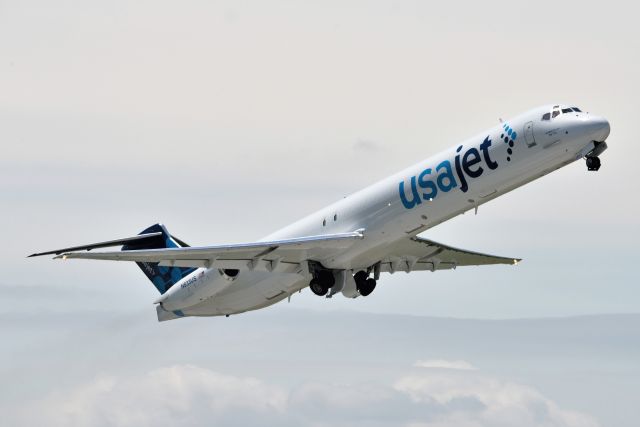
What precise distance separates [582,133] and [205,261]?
17081mm

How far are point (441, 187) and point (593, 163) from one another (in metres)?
5.94

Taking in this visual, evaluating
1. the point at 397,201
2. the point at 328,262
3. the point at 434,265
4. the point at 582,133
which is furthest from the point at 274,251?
the point at 582,133

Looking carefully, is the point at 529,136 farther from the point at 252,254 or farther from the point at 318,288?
the point at 252,254

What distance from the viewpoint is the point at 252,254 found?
160 ft

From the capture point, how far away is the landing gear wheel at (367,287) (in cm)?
5056

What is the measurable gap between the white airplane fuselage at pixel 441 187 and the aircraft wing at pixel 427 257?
203cm

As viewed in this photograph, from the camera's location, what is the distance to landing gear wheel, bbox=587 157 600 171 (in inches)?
1647

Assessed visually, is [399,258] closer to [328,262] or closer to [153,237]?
[328,262]

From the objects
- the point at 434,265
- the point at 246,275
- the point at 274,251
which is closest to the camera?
the point at 274,251

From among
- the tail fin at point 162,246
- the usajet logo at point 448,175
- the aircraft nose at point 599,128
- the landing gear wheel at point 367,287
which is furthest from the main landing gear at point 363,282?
the aircraft nose at point 599,128

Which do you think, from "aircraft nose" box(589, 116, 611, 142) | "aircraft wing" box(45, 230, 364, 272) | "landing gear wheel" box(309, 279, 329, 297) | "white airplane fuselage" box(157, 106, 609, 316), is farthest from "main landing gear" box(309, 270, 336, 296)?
"aircraft nose" box(589, 116, 611, 142)

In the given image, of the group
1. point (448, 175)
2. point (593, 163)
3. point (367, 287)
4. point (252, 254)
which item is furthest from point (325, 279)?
point (593, 163)

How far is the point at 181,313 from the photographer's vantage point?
55531 millimetres

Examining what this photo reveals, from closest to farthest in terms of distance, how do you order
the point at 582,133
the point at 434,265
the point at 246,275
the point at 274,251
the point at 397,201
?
the point at 582,133
the point at 397,201
the point at 274,251
the point at 246,275
the point at 434,265
